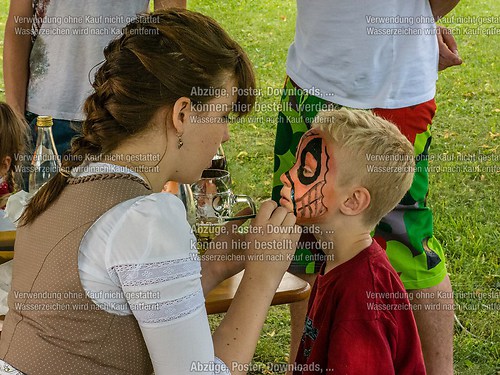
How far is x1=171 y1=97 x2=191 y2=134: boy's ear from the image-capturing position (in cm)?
194

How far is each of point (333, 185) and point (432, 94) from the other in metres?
0.77

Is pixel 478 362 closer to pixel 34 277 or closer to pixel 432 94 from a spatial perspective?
pixel 432 94

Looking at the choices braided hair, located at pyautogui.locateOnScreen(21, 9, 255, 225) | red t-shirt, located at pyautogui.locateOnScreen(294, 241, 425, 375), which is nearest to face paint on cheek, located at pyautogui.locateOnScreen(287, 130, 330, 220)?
red t-shirt, located at pyautogui.locateOnScreen(294, 241, 425, 375)

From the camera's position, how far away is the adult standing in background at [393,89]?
9.30 ft

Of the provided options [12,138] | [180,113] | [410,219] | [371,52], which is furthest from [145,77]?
[12,138]

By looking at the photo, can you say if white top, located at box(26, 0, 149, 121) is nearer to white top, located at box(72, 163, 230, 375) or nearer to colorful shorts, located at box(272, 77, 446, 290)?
colorful shorts, located at box(272, 77, 446, 290)

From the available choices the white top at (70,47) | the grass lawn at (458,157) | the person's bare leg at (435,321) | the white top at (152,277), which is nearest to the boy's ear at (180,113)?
the white top at (152,277)

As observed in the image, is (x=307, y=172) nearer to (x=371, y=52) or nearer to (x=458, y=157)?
(x=371, y=52)

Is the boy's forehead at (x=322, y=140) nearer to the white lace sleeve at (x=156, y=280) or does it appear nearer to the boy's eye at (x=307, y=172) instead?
the boy's eye at (x=307, y=172)

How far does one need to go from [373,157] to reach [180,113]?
2.04 feet

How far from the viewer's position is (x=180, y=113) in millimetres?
1959

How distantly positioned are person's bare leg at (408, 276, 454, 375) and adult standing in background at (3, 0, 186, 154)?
1.48 meters

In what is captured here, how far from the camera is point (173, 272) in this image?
5.95 feet

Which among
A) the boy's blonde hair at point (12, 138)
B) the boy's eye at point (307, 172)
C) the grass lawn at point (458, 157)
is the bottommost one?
the grass lawn at point (458, 157)
